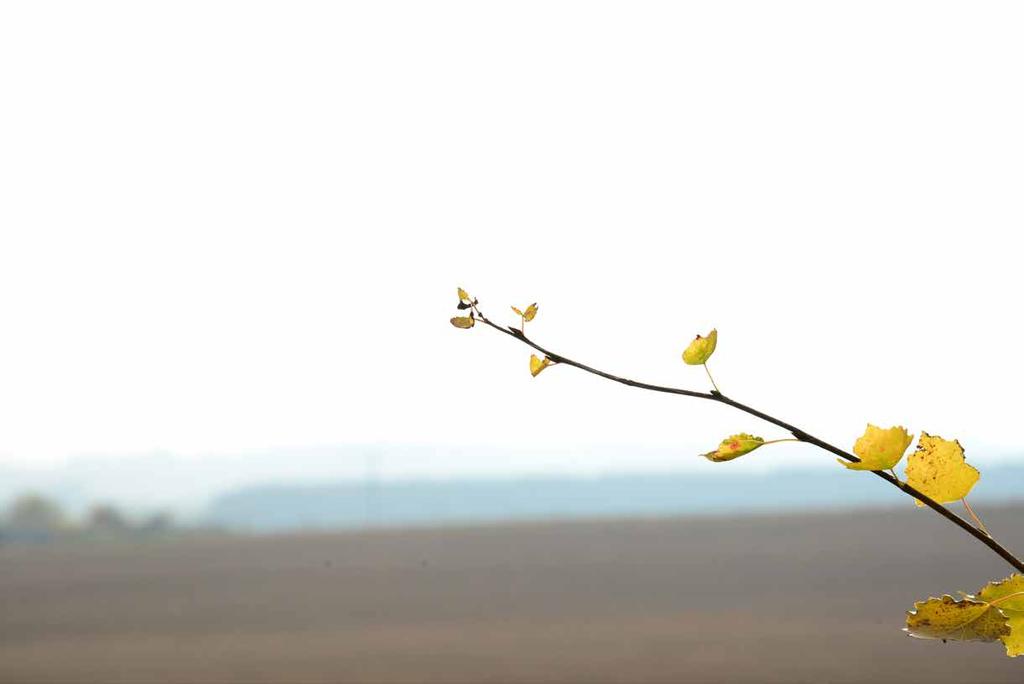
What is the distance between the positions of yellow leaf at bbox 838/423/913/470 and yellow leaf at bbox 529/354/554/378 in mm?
48

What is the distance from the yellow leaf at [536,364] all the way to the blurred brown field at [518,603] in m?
1.16

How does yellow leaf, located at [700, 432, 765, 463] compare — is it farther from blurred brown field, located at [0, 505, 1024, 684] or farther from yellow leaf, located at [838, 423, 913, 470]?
blurred brown field, located at [0, 505, 1024, 684]

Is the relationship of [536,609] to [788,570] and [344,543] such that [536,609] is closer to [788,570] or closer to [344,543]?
[788,570]

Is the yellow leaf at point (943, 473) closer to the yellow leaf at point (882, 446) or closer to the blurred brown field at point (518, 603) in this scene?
the yellow leaf at point (882, 446)

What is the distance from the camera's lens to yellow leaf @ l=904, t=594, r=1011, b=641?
14cm

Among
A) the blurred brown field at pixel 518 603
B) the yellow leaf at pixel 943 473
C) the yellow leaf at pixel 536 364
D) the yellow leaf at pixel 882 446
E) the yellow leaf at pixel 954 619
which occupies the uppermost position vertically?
the yellow leaf at pixel 536 364

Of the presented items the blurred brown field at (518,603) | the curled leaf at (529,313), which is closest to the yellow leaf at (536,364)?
the curled leaf at (529,313)

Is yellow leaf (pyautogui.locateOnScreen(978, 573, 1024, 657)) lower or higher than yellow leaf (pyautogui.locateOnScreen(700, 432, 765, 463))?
lower

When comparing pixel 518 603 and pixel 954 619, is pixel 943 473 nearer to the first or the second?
pixel 954 619

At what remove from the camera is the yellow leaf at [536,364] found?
0.52 feet

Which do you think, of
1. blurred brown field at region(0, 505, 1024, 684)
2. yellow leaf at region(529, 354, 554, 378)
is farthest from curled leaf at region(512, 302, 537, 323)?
blurred brown field at region(0, 505, 1024, 684)

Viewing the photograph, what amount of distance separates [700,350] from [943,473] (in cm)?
4

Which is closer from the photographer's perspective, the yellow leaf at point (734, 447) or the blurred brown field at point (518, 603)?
the yellow leaf at point (734, 447)

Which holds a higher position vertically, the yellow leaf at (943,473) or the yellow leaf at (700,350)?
the yellow leaf at (700,350)
